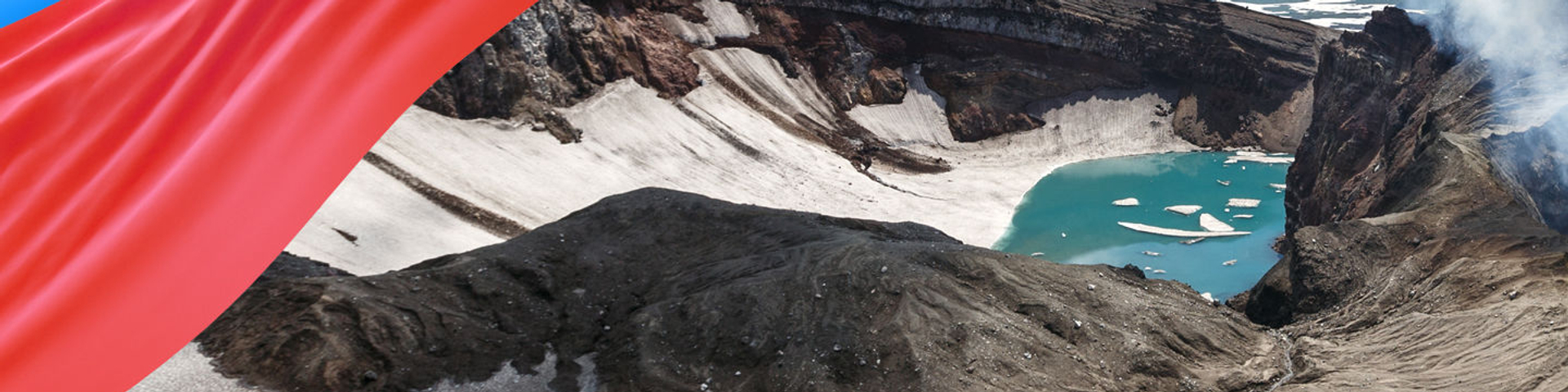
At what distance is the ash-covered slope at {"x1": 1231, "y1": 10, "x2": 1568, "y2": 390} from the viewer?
16359mm

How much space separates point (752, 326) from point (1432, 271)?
1365 cm

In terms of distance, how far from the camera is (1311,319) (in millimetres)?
21250

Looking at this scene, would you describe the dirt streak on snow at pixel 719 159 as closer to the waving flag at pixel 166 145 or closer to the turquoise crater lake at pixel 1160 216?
the turquoise crater lake at pixel 1160 216

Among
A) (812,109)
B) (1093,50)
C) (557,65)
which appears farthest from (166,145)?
(1093,50)

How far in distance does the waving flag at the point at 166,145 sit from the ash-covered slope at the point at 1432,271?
14977 mm

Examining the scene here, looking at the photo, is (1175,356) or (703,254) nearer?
(1175,356)

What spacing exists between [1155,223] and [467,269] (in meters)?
38.4

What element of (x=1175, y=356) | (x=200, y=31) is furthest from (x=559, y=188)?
(x=200, y=31)

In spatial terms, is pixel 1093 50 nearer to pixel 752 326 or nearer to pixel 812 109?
pixel 812 109

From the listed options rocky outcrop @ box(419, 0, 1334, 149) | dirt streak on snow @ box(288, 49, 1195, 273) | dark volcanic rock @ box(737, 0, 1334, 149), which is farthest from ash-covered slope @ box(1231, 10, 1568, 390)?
dark volcanic rock @ box(737, 0, 1334, 149)

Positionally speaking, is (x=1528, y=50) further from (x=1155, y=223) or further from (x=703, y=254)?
(x=1155, y=223)

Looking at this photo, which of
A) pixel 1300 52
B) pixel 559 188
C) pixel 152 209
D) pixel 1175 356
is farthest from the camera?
pixel 1300 52

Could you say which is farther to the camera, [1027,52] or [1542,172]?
[1027,52]

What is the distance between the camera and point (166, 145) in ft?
17.4
